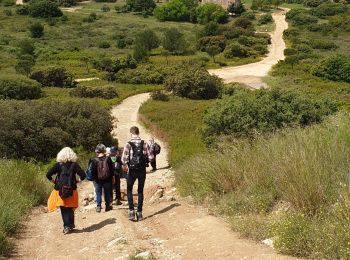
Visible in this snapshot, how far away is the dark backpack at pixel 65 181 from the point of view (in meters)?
8.52

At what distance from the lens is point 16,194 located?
10.2m

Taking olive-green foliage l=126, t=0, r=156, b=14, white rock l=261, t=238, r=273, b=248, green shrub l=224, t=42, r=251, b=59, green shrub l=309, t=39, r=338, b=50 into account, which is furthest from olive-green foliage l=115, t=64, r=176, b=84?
olive-green foliage l=126, t=0, r=156, b=14

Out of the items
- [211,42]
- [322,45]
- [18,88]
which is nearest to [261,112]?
[18,88]

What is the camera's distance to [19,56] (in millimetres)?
56844

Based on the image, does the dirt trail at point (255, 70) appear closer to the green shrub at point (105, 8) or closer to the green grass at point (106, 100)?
the green grass at point (106, 100)

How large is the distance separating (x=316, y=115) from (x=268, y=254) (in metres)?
12.1

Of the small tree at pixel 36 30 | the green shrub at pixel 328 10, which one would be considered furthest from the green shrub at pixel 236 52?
the green shrub at pixel 328 10

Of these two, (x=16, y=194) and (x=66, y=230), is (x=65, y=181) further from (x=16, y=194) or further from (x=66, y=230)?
(x=16, y=194)

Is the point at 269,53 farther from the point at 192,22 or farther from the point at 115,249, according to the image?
the point at 115,249

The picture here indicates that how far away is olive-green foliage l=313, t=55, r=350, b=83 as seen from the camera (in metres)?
49.2

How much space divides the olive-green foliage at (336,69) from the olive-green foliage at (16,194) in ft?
134

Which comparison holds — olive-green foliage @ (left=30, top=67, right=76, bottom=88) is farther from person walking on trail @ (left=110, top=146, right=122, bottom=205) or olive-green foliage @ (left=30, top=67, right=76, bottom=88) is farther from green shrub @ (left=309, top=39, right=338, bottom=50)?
green shrub @ (left=309, top=39, right=338, bottom=50)

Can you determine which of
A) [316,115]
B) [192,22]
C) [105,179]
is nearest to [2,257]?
[105,179]

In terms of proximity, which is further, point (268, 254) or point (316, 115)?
point (316, 115)
